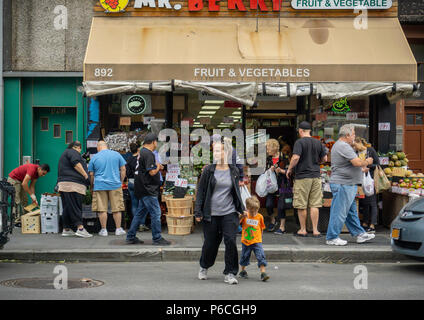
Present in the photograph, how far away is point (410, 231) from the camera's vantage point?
27.2 feet

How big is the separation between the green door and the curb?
4513 millimetres

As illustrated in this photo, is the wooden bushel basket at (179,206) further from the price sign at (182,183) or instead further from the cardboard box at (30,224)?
the cardboard box at (30,224)

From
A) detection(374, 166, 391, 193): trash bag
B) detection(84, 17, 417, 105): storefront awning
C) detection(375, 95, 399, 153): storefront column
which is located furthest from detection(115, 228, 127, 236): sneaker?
detection(375, 95, 399, 153): storefront column

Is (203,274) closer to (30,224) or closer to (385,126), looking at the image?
(30,224)

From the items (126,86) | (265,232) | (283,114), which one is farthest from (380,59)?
(126,86)

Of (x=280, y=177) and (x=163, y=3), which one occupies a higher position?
(x=163, y=3)

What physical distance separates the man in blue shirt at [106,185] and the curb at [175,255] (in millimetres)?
1726

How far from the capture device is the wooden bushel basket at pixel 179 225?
11398 mm

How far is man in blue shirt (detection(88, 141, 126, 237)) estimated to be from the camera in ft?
36.9

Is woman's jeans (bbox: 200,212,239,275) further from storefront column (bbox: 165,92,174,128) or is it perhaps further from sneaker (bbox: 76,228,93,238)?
storefront column (bbox: 165,92,174,128)

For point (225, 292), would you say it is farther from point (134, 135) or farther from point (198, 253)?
point (134, 135)

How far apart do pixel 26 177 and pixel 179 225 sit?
3.49 meters

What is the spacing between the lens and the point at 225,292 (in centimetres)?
709

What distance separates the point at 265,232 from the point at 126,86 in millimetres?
3891
